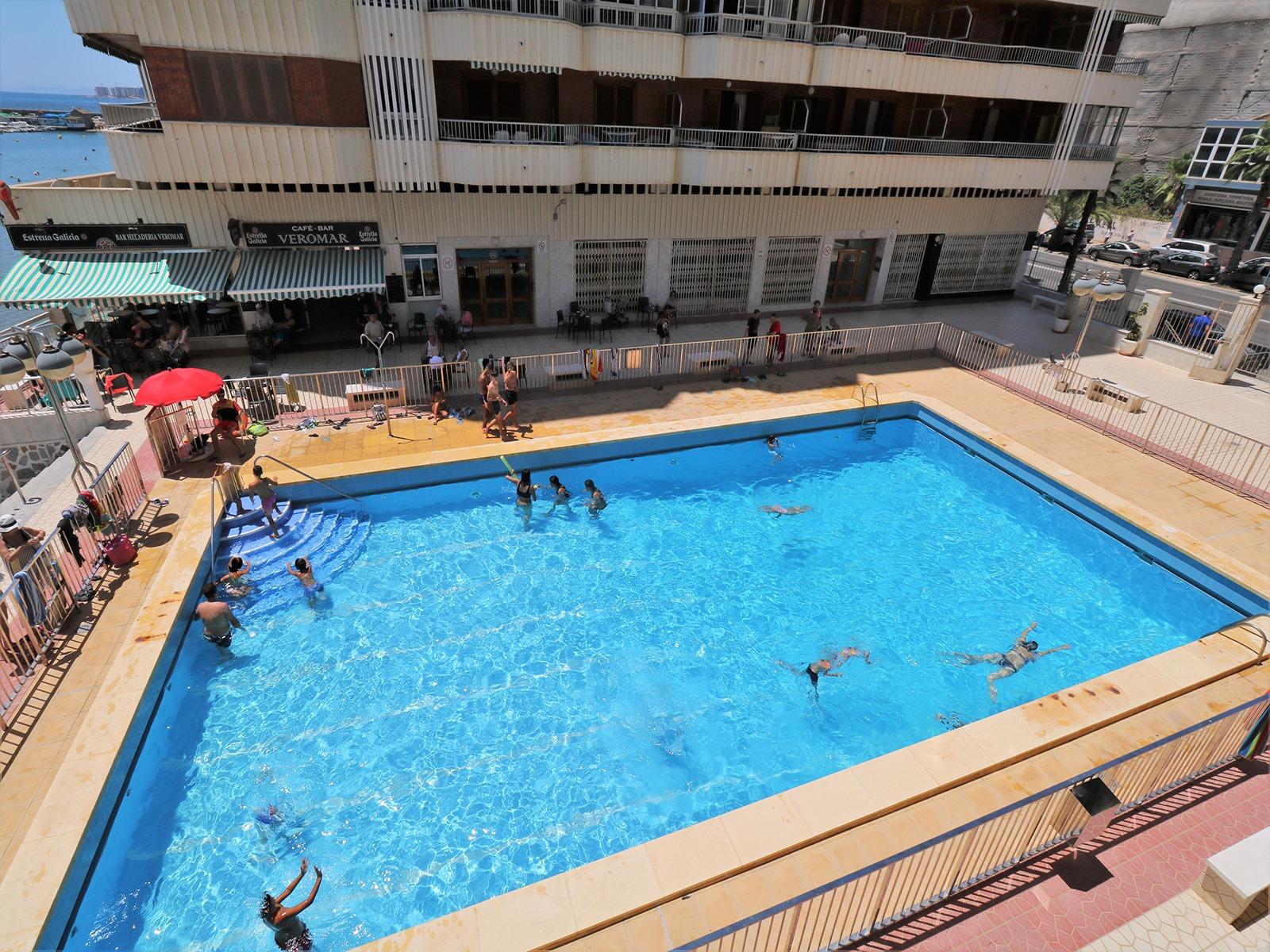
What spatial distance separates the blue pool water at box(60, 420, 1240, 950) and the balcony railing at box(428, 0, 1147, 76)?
13025 mm

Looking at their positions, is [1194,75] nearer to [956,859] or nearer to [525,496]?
[525,496]

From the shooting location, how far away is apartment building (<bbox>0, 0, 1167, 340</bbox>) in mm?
17094

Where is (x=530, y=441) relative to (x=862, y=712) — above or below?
above

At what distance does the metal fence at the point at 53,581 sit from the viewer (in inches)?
364

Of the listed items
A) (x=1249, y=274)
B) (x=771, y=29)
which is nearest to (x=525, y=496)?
(x=771, y=29)

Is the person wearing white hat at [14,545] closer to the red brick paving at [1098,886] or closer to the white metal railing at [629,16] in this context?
the red brick paving at [1098,886]

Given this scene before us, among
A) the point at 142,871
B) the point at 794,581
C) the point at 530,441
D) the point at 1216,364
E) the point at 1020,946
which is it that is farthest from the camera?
the point at 1216,364

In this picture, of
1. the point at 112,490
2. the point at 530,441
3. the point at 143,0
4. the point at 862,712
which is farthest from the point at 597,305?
the point at 862,712

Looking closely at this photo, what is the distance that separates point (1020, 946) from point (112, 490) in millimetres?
15627

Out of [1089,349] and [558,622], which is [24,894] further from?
[1089,349]

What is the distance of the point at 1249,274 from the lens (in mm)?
38062

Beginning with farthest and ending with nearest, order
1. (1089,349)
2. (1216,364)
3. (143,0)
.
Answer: (1089,349) → (1216,364) → (143,0)

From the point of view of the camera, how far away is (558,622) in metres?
12.4

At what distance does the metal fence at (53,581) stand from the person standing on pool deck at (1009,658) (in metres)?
14.8
